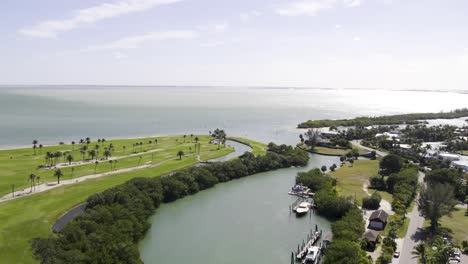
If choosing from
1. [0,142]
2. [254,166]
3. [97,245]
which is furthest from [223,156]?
[0,142]

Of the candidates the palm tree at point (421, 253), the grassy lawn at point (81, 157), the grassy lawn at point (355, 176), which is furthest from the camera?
the grassy lawn at point (81, 157)

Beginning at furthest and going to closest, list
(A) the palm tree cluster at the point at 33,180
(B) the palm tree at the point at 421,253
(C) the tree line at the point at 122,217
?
(A) the palm tree cluster at the point at 33,180
(B) the palm tree at the point at 421,253
(C) the tree line at the point at 122,217

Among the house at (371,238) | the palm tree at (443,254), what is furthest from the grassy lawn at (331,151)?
the palm tree at (443,254)

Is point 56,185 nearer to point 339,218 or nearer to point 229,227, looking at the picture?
point 229,227

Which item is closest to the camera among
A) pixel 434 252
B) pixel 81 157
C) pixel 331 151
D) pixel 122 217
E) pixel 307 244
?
pixel 434 252

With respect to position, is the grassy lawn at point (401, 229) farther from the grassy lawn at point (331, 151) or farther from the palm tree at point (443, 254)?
the grassy lawn at point (331, 151)

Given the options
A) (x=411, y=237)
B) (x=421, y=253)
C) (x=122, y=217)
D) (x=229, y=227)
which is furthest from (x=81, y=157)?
(x=421, y=253)
